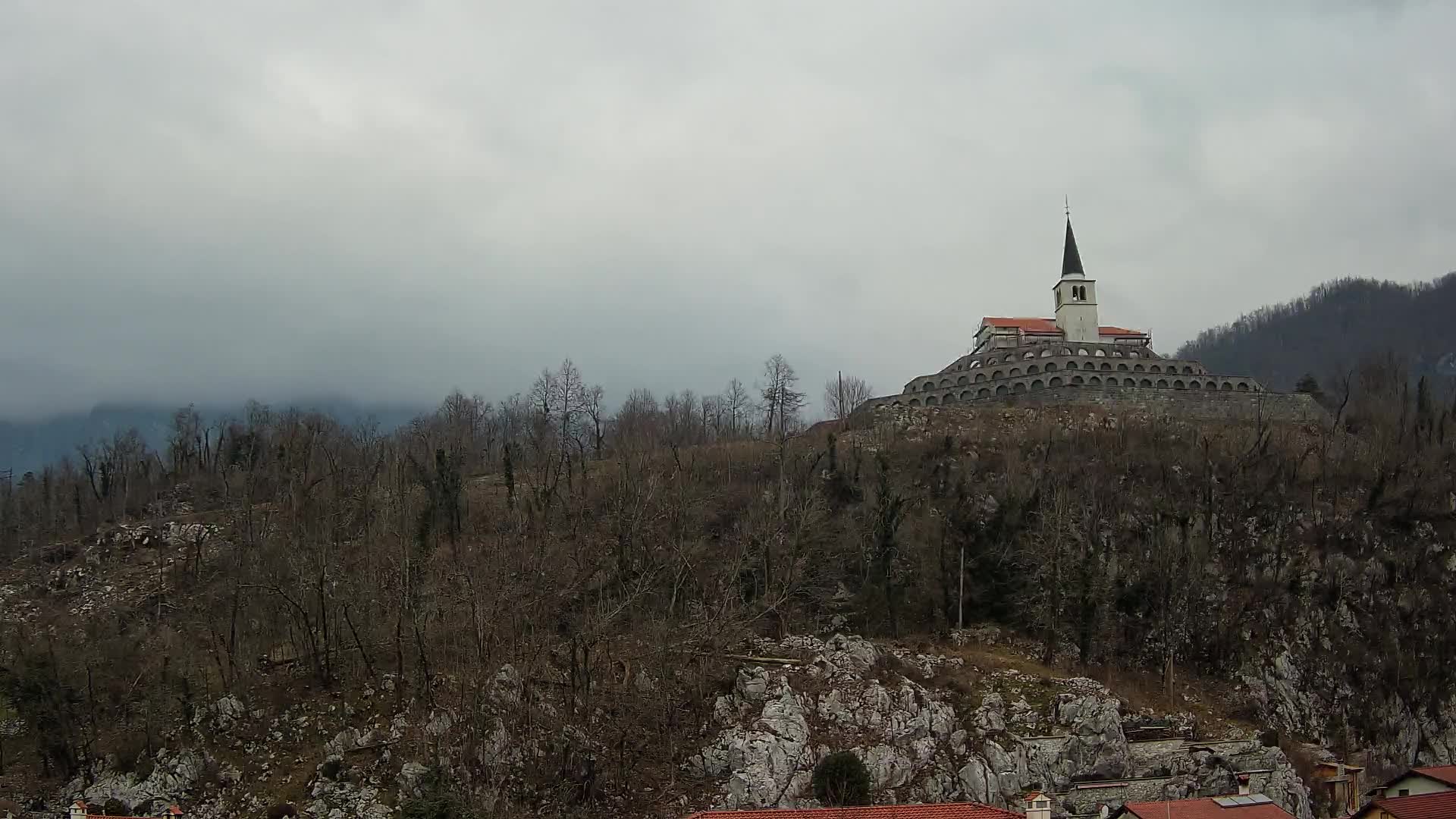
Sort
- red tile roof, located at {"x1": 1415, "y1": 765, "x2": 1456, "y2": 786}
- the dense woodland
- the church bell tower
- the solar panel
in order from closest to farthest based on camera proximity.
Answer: the solar panel → red tile roof, located at {"x1": 1415, "y1": 765, "x2": 1456, "y2": 786} → the dense woodland → the church bell tower

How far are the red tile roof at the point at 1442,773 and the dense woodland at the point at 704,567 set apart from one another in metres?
10.7

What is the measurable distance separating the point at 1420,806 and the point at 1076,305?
57015mm

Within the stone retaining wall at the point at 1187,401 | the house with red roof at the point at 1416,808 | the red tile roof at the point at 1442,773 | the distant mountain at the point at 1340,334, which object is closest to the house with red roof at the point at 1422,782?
the red tile roof at the point at 1442,773

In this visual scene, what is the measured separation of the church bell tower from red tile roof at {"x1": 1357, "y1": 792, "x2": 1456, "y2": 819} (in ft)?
177

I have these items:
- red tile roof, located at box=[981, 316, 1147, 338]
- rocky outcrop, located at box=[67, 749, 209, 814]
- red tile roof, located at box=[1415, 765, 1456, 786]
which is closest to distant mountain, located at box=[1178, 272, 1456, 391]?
red tile roof, located at box=[981, 316, 1147, 338]

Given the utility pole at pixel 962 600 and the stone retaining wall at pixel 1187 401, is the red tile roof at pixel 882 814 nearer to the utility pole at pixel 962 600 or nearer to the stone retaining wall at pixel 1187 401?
the utility pole at pixel 962 600

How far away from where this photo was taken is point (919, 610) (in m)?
46.3

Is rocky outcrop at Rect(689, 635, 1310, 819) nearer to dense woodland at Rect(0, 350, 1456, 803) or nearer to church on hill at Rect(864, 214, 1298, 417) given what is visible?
dense woodland at Rect(0, 350, 1456, 803)

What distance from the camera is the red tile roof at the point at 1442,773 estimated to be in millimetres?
30422

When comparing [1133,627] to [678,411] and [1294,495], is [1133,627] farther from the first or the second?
[678,411]

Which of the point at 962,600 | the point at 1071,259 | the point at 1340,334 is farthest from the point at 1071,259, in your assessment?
the point at 1340,334

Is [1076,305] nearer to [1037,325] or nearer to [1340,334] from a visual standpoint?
[1037,325]

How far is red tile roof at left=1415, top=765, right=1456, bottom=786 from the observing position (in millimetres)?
30422

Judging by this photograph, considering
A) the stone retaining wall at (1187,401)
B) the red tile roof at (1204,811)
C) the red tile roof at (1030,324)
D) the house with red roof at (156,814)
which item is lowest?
the house with red roof at (156,814)
